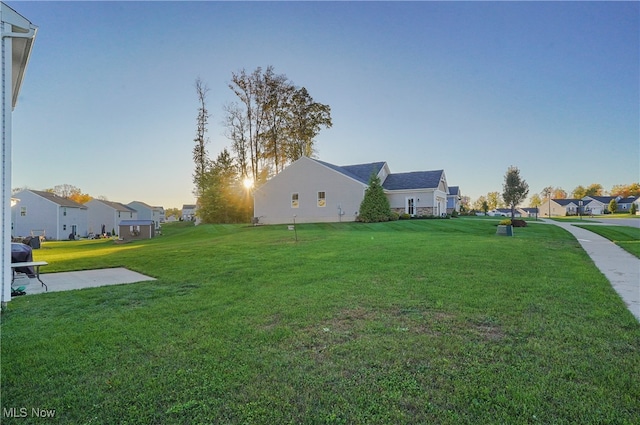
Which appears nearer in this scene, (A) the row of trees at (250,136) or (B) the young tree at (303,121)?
(A) the row of trees at (250,136)

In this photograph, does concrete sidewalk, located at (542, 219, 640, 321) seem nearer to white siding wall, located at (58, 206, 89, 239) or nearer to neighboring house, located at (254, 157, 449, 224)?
neighboring house, located at (254, 157, 449, 224)

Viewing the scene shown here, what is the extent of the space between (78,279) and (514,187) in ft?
107

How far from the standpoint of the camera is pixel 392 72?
15.6 m


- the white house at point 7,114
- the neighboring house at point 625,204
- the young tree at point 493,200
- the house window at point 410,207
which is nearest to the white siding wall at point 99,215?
the house window at point 410,207

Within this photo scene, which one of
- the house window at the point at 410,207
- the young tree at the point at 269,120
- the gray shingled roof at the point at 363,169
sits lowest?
the house window at the point at 410,207

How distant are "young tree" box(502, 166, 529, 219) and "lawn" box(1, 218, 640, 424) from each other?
27.5 m

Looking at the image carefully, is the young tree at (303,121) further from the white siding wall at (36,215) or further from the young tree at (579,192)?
the young tree at (579,192)

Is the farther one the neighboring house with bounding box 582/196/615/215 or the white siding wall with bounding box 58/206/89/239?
the neighboring house with bounding box 582/196/615/215

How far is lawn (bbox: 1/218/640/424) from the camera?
2.26 metres

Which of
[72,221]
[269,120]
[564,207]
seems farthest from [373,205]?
[564,207]

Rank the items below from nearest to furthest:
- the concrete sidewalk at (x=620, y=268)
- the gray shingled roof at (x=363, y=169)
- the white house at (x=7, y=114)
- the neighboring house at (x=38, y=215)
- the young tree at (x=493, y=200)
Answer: the white house at (x=7, y=114), the concrete sidewalk at (x=620, y=268), the gray shingled roof at (x=363, y=169), the neighboring house at (x=38, y=215), the young tree at (x=493, y=200)

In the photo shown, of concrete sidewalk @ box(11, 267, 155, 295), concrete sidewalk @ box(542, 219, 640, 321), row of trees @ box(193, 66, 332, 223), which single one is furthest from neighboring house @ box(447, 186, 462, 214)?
concrete sidewalk @ box(11, 267, 155, 295)

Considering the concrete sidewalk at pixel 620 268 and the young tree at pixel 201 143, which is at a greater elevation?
the young tree at pixel 201 143

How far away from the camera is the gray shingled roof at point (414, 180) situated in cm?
2731
